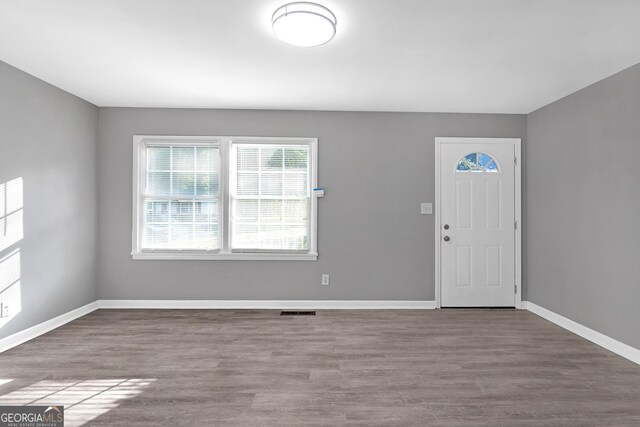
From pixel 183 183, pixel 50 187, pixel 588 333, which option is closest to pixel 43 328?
pixel 50 187

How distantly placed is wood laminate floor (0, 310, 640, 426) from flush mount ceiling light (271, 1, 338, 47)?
2.45m

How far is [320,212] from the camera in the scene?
14.6 ft

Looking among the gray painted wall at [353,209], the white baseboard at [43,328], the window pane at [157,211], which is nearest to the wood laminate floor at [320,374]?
the white baseboard at [43,328]

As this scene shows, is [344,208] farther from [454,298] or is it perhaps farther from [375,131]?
[454,298]

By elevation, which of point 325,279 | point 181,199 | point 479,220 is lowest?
point 325,279

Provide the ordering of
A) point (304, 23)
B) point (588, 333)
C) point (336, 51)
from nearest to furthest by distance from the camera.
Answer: point (304, 23) < point (336, 51) < point (588, 333)

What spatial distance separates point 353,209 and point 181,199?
2.19 m

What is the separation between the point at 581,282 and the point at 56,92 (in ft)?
19.3

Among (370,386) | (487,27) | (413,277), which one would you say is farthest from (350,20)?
(413,277)

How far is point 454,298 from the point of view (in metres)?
4.47

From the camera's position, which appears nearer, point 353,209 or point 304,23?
point 304,23

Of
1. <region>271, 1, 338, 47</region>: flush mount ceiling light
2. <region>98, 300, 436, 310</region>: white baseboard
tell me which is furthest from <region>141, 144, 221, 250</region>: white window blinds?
<region>271, 1, 338, 47</region>: flush mount ceiling light

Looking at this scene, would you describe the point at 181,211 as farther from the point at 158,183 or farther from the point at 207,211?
the point at 158,183

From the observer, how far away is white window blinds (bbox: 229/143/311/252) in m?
4.43
